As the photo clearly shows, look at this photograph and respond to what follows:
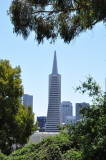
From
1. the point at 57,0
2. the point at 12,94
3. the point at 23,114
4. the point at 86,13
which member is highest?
the point at 57,0

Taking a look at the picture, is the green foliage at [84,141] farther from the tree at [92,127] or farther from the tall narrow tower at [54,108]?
the tall narrow tower at [54,108]

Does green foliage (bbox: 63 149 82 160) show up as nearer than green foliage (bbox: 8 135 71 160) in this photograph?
Yes

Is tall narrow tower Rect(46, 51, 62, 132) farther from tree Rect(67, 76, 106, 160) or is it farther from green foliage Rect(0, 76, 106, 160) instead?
tree Rect(67, 76, 106, 160)

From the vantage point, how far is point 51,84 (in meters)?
151

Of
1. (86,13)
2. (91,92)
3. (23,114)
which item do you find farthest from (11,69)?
(86,13)

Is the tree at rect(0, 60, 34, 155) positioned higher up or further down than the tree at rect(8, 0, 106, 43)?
further down

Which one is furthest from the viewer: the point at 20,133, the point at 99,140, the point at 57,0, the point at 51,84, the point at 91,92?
the point at 51,84

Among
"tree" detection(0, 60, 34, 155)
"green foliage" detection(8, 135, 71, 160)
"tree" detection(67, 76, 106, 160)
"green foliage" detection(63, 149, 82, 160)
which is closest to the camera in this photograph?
"tree" detection(67, 76, 106, 160)

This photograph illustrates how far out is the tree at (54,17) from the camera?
4352mm

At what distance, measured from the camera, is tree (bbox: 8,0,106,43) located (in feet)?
14.3

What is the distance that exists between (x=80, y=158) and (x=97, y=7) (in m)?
3.21

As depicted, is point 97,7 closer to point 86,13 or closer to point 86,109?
point 86,13

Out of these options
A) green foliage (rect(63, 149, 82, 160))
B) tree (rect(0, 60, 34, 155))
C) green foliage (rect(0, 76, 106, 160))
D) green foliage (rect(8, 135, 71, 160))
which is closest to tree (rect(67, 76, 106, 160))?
green foliage (rect(0, 76, 106, 160))

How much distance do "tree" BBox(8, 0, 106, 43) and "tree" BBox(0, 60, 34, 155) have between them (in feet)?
19.2
